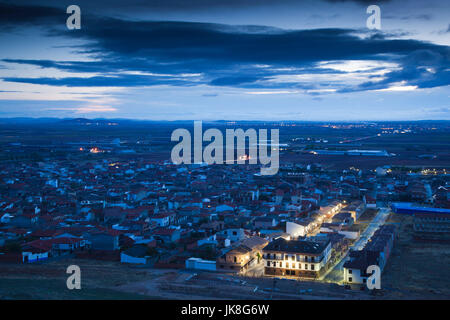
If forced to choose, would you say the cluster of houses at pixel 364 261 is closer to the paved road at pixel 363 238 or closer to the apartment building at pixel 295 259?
the paved road at pixel 363 238

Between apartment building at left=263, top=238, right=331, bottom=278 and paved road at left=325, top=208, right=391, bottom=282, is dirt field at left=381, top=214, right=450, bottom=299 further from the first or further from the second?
apartment building at left=263, top=238, right=331, bottom=278

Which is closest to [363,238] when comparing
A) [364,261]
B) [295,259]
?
[295,259]

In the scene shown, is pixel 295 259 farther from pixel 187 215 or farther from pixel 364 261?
pixel 187 215
